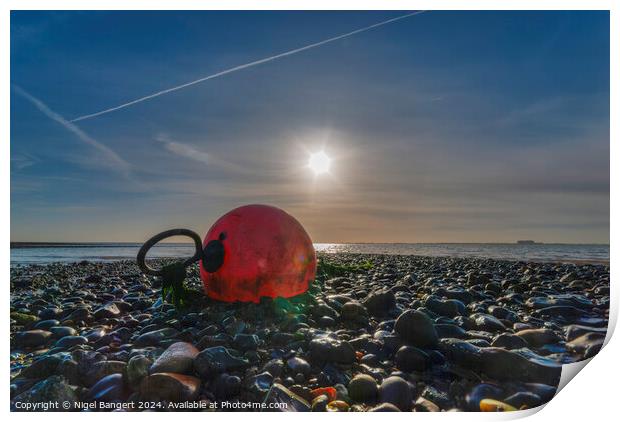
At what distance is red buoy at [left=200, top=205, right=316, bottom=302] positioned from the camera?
12.1ft

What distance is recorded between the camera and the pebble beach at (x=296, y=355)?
2.38 metres

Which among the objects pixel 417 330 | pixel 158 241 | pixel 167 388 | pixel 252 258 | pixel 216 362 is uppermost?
pixel 158 241

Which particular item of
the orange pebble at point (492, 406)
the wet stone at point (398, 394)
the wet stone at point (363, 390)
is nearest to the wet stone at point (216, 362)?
the wet stone at point (363, 390)

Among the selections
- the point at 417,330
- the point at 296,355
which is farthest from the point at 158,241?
the point at 417,330

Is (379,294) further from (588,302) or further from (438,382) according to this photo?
(588,302)

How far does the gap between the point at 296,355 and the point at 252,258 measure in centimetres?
111

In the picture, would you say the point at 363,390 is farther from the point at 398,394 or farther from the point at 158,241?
the point at 158,241

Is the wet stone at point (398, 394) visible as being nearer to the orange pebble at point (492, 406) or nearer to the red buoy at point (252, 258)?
the orange pebble at point (492, 406)

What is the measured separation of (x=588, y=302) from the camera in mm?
4703

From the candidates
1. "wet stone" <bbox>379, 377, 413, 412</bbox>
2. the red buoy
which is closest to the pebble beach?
"wet stone" <bbox>379, 377, 413, 412</bbox>

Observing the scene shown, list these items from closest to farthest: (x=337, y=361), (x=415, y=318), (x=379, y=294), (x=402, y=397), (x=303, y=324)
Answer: (x=402, y=397) < (x=337, y=361) < (x=415, y=318) < (x=303, y=324) < (x=379, y=294)

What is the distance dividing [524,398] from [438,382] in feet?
1.63

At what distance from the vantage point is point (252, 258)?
3656mm
